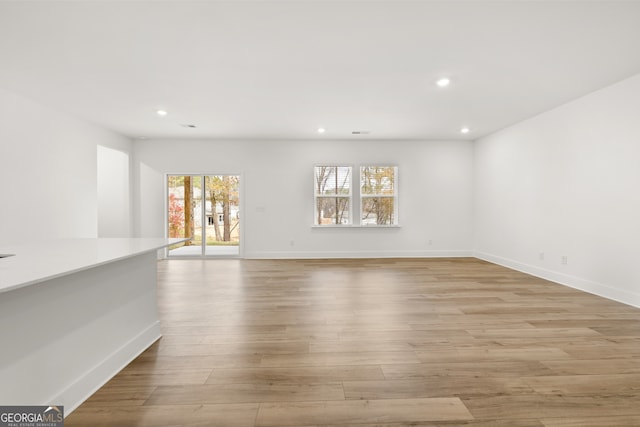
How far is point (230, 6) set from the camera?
2416 millimetres

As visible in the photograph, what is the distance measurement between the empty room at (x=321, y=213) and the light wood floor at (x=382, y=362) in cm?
2

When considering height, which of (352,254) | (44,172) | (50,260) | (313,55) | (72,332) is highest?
(313,55)

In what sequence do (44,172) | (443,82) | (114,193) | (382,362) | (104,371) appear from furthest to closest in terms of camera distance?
(114,193)
(44,172)
(443,82)
(382,362)
(104,371)

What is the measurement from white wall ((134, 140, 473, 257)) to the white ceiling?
2.03 meters

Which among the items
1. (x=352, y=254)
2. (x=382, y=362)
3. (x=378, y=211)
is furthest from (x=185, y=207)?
(x=382, y=362)

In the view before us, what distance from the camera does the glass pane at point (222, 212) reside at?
7340 mm

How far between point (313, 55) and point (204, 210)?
5.15 meters

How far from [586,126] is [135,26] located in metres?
5.62

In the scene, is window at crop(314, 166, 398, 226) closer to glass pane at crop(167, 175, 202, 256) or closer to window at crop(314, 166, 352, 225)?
window at crop(314, 166, 352, 225)

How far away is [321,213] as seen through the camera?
7.38 m

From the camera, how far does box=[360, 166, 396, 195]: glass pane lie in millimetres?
7402

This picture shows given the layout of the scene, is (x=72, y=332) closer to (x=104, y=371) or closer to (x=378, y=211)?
(x=104, y=371)

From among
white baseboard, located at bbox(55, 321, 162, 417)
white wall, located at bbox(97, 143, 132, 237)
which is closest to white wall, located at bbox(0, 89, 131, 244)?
white wall, located at bbox(97, 143, 132, 237)

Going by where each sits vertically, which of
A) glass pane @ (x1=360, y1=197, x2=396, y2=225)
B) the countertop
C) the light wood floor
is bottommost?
the light wood floor
